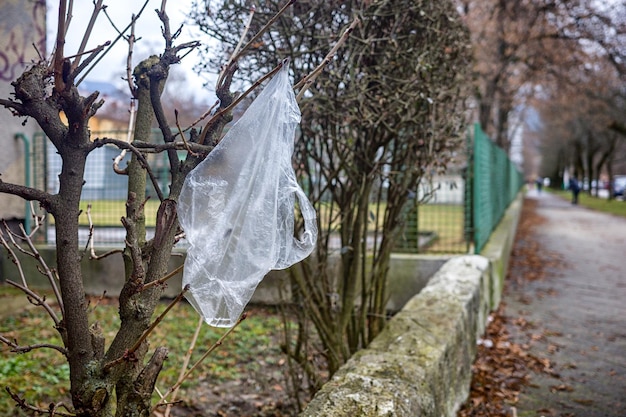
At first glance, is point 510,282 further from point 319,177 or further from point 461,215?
point 319,177

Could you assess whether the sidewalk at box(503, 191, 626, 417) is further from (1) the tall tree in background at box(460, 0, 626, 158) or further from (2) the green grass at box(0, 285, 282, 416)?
(1) the tall tree in background at box(460, 0, 626, 158)

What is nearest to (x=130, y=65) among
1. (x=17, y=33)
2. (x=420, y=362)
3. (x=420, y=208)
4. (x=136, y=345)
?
(x=136, y=345)

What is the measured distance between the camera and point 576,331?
6410mm

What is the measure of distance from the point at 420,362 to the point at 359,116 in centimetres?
143

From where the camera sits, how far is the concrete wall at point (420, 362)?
238cm

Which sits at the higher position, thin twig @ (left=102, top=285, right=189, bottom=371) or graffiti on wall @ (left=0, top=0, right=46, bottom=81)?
graffiti on wall @ (left=0, top=0, right=46, bottom=81)

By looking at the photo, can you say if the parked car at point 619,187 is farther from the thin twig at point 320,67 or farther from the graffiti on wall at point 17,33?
the thin twig at point 320,67

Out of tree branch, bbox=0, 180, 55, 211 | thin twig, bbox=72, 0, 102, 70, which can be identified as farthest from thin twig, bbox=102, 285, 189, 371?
thin twig, bbox=72, 0, 102, 70

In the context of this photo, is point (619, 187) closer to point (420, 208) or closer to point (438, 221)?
point (438, 221)

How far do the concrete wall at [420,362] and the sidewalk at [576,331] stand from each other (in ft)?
2.23

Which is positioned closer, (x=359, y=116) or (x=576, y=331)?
(x=359, y=116)

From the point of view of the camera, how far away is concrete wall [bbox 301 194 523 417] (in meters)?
2.38

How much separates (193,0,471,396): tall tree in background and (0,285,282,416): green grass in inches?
50.9

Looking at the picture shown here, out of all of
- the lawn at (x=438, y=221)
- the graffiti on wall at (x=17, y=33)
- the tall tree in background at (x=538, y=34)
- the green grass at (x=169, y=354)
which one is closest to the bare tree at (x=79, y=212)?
the graffiti on wall at (x=17, y=33)
